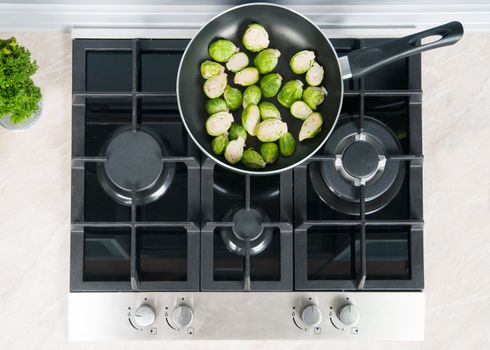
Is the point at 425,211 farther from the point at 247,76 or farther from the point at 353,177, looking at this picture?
the point at 247,76

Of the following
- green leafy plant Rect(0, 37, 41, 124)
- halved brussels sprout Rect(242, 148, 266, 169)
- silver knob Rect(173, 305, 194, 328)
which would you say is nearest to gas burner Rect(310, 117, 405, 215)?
halved brussels sprout Rect(242, 148, 266, 169)

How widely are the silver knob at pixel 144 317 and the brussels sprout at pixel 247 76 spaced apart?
44cm

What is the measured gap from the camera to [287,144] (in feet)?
3.35

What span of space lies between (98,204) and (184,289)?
225 millimetres

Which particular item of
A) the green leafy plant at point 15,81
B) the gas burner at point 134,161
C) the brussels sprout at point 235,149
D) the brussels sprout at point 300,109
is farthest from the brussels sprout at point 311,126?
the green leafy plant at point 15,81

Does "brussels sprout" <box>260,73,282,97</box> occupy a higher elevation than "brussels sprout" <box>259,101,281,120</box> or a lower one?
higher

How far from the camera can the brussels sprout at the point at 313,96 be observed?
102cm

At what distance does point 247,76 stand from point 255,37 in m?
0.07

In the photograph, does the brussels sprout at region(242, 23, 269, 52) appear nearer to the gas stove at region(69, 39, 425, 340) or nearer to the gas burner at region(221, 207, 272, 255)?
the gas stove at region(69, 39, 425, 340)

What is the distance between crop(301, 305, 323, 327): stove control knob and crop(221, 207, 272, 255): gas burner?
0.14 meters

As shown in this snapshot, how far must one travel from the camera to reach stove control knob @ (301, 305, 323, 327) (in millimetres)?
1002

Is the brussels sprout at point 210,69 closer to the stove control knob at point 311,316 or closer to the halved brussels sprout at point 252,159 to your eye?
the halved brussels sprout at point 252,159

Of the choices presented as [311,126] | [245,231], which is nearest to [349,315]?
[245,231]

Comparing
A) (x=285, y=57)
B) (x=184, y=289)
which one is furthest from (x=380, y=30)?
(x=184, y=289)
